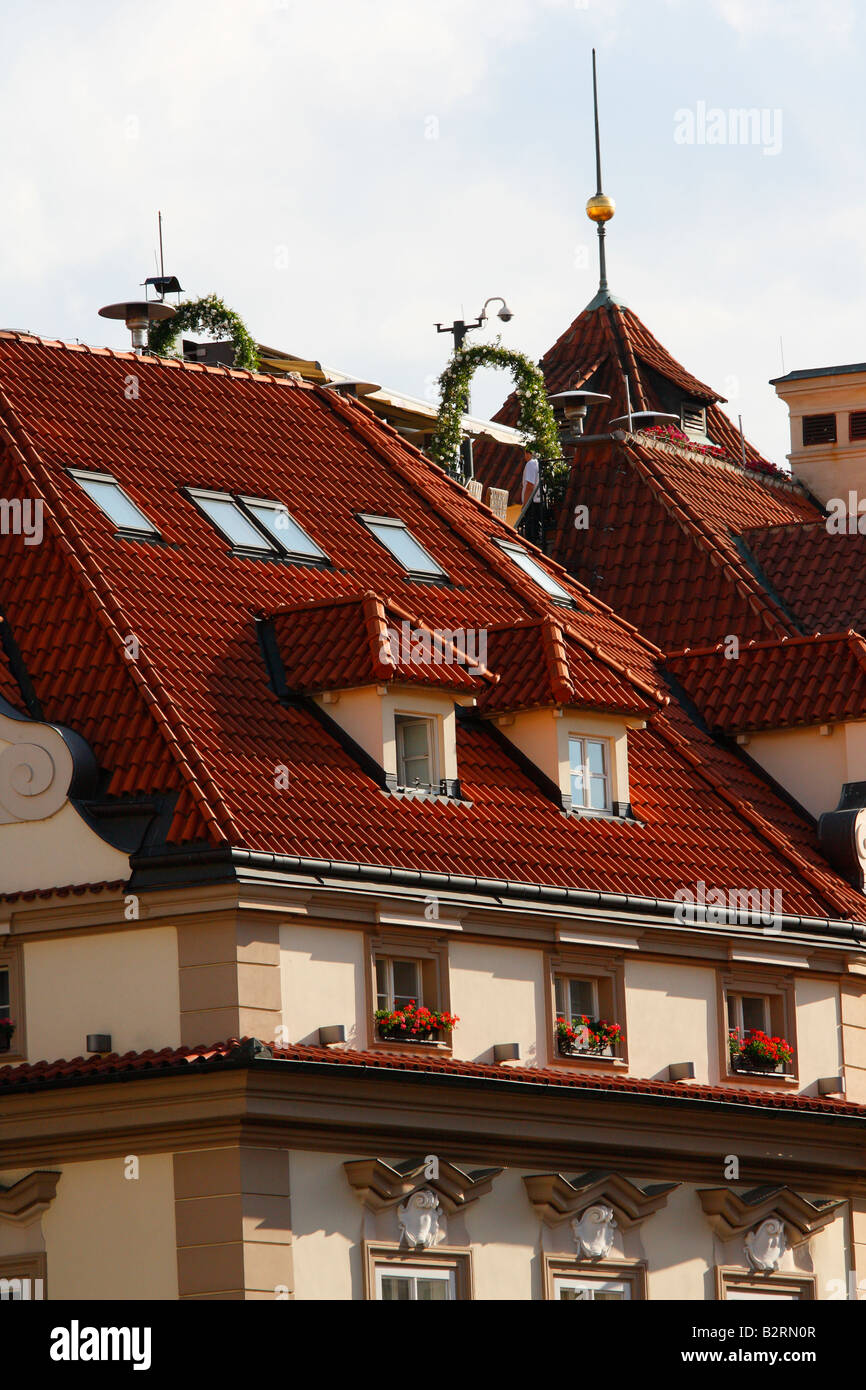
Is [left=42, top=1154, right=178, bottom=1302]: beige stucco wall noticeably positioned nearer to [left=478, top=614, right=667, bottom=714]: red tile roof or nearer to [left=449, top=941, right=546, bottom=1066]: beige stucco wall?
[left=449, top=941, right=546, bottom=1066]: beige stucco wall

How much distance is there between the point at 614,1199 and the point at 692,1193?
1538 mm

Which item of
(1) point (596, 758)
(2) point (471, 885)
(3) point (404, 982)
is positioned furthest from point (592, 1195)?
(1) point (596, 758)

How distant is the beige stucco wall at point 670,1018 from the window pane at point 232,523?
7.48 metres

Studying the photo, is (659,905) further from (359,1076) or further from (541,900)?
(359,1076)

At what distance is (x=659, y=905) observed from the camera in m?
44.9

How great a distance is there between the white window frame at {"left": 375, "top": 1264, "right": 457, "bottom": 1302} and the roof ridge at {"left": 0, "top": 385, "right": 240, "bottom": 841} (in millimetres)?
5424

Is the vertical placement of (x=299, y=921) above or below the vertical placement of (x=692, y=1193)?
above

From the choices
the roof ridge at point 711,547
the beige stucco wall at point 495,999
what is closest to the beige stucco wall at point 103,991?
the beige stucco wall at point 495,999

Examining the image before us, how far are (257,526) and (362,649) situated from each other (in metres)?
4.79

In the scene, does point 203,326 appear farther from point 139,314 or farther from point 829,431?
point 829,431

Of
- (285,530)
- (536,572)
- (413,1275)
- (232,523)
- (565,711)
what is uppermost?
(536,572)

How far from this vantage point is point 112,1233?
3919 cm

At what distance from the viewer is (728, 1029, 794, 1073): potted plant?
46.1 metres
